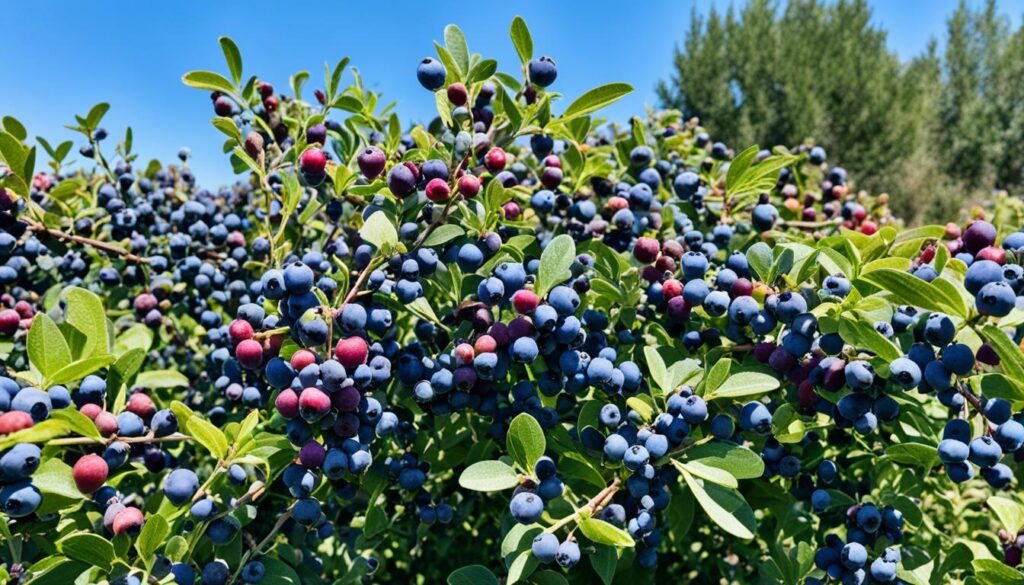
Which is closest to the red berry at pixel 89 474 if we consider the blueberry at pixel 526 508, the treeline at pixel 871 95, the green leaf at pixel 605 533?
the blueberry at pixel 526 508

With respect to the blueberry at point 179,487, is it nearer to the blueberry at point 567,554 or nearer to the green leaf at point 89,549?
the green leaf at point 89,549

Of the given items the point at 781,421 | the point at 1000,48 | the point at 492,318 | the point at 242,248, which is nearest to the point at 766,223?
the point at 781,421

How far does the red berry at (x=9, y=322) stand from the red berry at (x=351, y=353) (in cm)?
92

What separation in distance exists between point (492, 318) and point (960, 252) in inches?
38.5

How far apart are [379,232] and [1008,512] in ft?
4.26

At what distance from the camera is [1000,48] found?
84.7ft

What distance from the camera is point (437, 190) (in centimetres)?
116

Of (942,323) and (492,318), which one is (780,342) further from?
(492,318)

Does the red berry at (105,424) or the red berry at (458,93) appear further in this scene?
the red berry at (458,93)

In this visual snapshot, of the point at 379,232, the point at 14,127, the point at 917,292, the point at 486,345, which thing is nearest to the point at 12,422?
the point at 379,232

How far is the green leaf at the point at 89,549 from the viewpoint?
96cm

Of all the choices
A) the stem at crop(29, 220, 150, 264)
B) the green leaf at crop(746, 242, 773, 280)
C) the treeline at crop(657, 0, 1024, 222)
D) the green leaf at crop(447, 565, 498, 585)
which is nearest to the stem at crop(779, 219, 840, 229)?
the green leaf at crop(746, 242, 773, 280)

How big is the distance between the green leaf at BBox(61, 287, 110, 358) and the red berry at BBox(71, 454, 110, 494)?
0.24 metres

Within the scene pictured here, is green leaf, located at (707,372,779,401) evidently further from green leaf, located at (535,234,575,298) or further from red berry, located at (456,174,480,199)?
red berry, located at (456,174,480,199)
